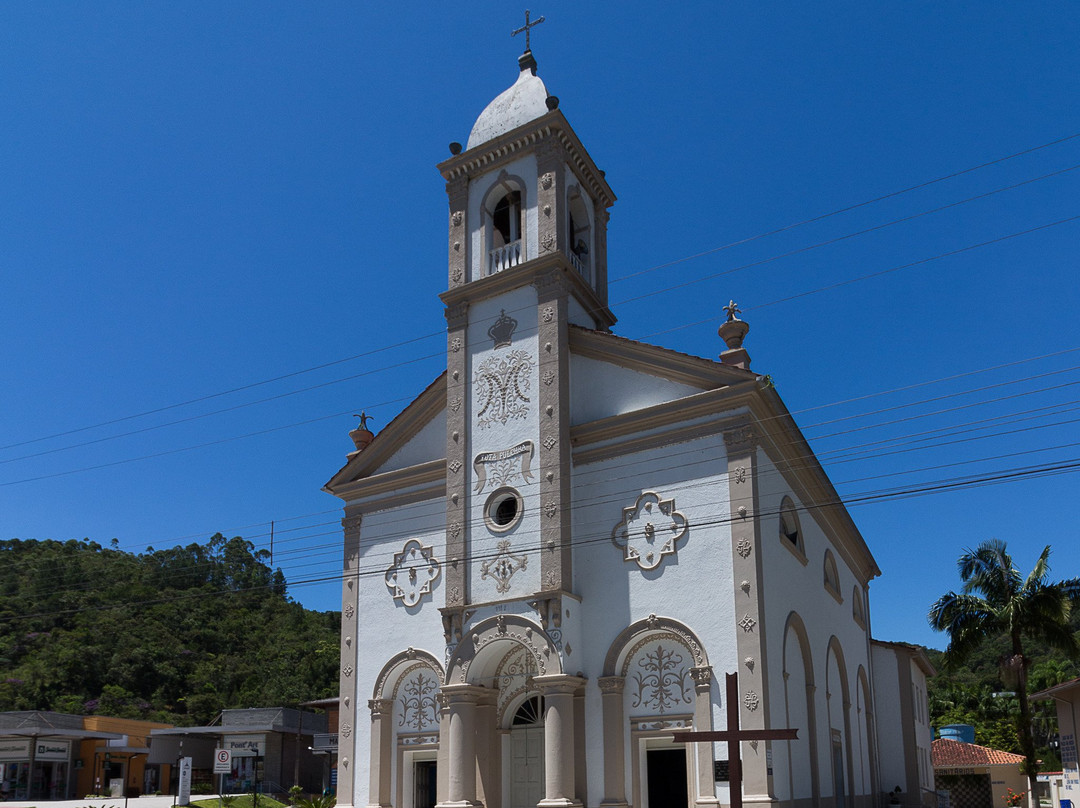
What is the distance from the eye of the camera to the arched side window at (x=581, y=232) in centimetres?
2769

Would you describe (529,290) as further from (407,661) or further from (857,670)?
(857,670)

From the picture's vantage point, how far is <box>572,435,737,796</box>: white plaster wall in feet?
68.8

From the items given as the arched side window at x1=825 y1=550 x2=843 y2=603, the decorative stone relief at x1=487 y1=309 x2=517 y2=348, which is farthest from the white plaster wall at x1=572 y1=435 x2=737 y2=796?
the arched side window at x1=825 y1=550 x2=843 y2=603

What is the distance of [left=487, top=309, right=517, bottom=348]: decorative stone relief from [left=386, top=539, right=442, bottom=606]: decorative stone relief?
5.76 metres

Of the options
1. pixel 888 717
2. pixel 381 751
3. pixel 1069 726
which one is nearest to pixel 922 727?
pixel 888 717

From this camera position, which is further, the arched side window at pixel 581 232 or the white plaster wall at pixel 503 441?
the arched side window at pixel 581 232

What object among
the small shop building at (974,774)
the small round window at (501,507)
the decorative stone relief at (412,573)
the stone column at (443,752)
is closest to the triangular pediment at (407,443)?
the decorative stone relief at (412,573)

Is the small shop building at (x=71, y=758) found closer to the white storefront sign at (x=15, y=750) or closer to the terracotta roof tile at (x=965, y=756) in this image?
the white storefront sign at (x=15, y=750)

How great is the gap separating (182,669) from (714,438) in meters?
61.9

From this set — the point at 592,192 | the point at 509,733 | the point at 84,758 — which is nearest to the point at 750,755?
the point at 509,733

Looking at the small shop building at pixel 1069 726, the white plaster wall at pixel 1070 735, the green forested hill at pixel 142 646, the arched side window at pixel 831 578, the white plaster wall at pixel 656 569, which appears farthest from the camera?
the green forested hill at pixel 142 646

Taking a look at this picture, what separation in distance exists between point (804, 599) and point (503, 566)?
25.1ft

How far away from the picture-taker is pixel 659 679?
2128 cm

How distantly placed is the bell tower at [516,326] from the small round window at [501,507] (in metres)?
0.03
